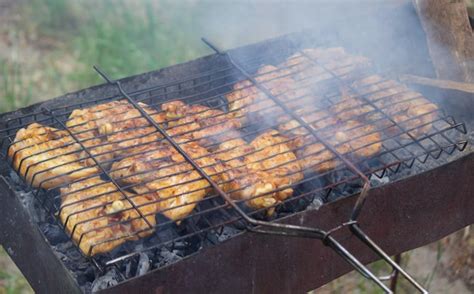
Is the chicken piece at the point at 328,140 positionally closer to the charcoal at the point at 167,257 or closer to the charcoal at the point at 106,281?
the charcoal at the point at 167,257

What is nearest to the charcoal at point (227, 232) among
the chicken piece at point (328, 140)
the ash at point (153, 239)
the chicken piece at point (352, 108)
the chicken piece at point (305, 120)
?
the ash at point (153, 239)

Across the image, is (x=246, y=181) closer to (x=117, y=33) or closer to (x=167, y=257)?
(x=167, y=257)

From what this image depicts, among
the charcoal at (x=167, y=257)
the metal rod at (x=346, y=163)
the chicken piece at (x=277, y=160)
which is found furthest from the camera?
the chicken piece at (x=277, y=160)

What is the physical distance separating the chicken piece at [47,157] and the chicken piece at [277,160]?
0.78m

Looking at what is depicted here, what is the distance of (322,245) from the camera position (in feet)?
11.0

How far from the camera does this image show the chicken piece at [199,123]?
3.66 m

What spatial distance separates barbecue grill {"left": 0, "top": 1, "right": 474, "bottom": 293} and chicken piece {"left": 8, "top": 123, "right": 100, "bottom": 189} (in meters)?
0.06

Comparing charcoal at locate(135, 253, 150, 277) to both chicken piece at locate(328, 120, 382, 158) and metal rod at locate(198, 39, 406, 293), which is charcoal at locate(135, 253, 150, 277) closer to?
metal rod at locate(198, 39, 406, 293)

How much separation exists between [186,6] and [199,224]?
17.7 feet

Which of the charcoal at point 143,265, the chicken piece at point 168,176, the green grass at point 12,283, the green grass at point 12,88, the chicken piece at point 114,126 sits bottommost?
the green grass at point 12,283

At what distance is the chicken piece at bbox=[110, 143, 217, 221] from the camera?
124 inches

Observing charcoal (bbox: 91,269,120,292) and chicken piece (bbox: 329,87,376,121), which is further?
chicken piece (bbox: 329,87,376,121)

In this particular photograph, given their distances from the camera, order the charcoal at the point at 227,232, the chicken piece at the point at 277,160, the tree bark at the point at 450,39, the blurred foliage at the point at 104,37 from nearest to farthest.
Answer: the charcoal at the point at 227,232
the chicken piece at the point at 277,160
the tree bark at the point at 450,39
the blurred foliage at the point at 104,37

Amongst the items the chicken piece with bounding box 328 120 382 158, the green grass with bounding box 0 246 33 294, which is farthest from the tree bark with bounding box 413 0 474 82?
the green grass with bounding box 0 246 33 294
